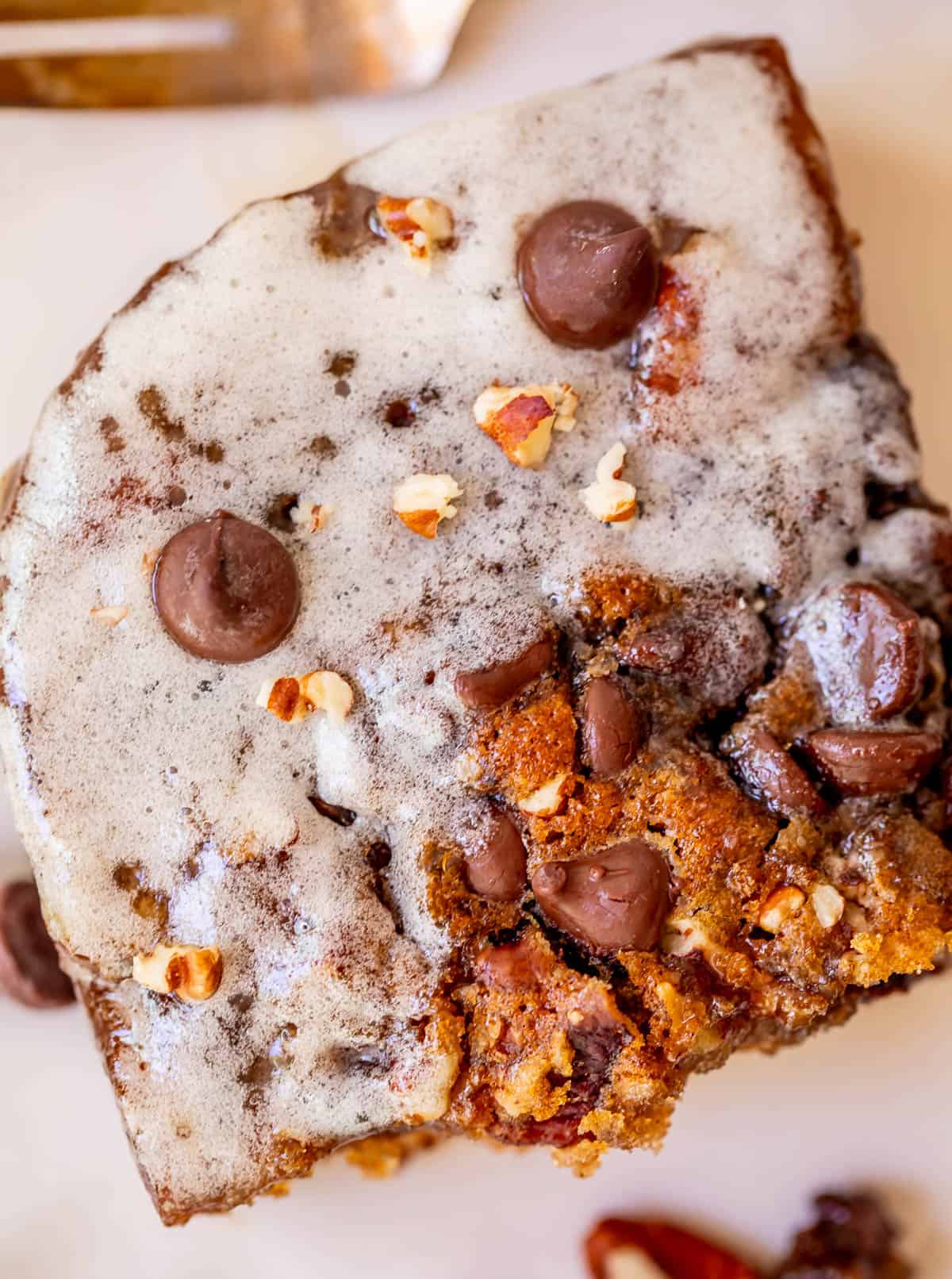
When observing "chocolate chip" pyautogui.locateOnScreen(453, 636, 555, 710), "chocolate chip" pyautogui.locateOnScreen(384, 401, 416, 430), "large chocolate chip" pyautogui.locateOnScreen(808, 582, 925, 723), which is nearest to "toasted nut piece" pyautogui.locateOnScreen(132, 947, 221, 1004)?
"chocolate chip" pyautogui.locateOnScreen(453, 636, 555, 710)

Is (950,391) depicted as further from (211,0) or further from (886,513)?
(211,0)

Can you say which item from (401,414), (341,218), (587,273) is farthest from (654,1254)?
(341,218)

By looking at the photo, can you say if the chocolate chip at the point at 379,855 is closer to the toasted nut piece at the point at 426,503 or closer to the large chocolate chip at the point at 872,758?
the toasted nut piece at the point at 426,503

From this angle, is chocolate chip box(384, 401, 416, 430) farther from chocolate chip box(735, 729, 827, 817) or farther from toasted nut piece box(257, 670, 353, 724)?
chocolate chip box(735, 729, 827, 817)

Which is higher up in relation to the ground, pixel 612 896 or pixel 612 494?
pixel 612 494

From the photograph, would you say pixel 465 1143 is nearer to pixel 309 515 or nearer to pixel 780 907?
pixel 780 907

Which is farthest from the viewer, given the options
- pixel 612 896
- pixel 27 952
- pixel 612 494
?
pixel 27 952
